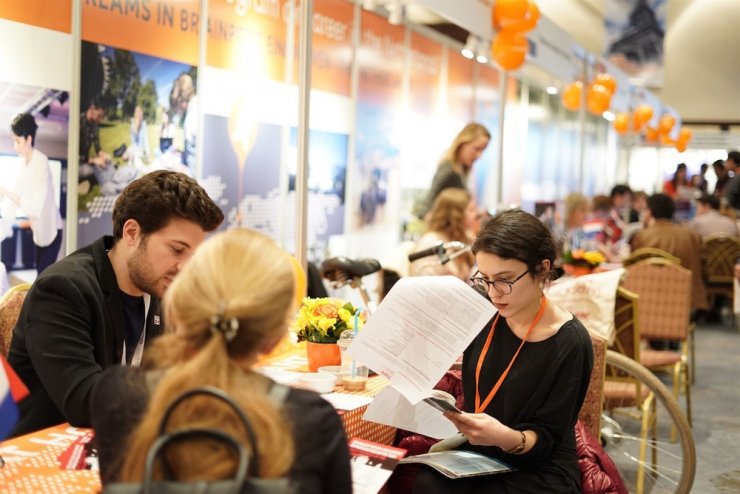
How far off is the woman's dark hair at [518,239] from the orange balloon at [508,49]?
4539mm

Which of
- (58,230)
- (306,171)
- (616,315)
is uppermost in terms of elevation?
(306,171)

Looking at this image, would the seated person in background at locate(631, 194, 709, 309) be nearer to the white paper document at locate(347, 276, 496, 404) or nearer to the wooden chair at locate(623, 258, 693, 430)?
the wooden chair at locate(623, 258, 693, 430)

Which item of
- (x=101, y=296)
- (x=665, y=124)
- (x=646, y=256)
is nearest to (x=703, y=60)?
(x=665, y=124)

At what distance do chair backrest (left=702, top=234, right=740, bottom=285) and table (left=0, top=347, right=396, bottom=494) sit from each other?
742cm

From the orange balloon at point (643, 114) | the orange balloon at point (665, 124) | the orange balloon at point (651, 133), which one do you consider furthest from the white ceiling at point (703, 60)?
the orange balloon at point (643, 114)

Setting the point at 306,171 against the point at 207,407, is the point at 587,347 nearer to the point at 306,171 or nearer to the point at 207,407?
the point at 207,407

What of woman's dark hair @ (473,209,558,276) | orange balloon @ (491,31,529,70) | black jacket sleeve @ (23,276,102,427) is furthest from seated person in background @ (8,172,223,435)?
orange balloon @ (491,31,529,70)

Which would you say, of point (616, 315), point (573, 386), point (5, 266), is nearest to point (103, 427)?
point (573, 386)

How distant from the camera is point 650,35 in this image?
49.7 ft

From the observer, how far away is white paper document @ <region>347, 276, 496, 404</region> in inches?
80.6

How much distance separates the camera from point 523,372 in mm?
2328

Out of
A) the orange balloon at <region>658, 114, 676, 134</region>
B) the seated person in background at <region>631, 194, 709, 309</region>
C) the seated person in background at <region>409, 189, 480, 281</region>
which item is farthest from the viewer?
the orange balloon at <region>658, 114, 676, 134</region>

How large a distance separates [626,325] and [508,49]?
10.4 feet

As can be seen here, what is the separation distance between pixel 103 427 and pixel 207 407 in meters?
0.24
